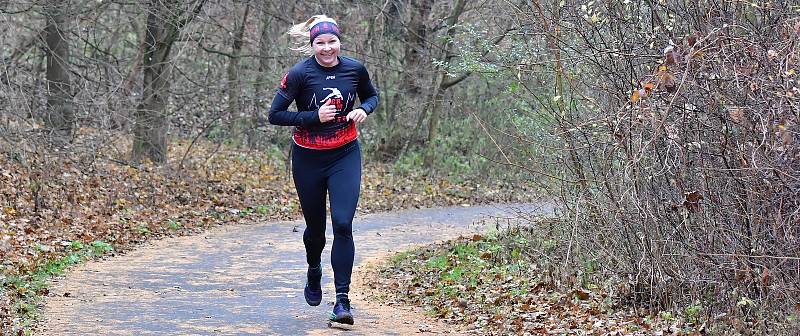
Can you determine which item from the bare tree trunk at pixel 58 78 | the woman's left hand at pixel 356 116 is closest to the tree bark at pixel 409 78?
the bare tree trunk at pixel 58 78

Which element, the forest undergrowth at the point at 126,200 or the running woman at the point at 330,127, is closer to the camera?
the running woman at the point at 330,127

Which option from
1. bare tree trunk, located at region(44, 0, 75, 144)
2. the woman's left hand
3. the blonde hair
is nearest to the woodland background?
bare tree trunk, located at region(44, 0, 75, 144)

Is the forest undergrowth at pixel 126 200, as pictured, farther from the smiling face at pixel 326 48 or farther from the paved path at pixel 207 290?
the smiling face at pixel 326 48

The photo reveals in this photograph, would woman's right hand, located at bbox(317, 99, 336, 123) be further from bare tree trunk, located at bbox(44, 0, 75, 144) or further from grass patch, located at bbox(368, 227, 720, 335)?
bare tree trunk, located at bbox(44, 0, 75, 144)

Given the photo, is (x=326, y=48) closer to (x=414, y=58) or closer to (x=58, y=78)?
(x=58, y=78)

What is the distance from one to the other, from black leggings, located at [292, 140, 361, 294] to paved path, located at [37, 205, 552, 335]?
19.4 inches

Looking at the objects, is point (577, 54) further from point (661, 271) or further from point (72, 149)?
point (72, 149)

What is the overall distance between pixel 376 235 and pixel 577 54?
8412 millimetres

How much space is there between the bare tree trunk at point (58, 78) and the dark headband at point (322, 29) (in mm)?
9676

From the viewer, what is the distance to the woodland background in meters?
6.65

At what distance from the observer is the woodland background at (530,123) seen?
21.8 feet

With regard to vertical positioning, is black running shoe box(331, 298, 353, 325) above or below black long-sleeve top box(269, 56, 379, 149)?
below

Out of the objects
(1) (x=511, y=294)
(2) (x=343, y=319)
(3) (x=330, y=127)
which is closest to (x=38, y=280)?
(2) (x=343, y=319)

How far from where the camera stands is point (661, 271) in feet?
25.9
